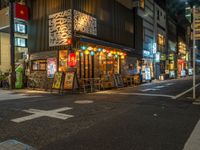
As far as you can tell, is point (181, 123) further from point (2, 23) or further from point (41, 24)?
point (2, 23)

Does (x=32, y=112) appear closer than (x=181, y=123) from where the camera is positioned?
No

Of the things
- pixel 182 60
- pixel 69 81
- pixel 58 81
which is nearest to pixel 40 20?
pixel 58 81

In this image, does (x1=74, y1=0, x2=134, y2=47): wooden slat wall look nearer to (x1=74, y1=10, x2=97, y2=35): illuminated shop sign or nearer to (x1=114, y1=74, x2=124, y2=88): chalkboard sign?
(x1=74, y1=10, x2=97, y2=35): illuminated shop sign

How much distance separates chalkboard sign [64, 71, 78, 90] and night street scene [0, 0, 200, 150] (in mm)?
71

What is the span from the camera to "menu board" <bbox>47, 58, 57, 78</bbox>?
18.3m

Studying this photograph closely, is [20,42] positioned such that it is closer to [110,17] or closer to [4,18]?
[4,18]

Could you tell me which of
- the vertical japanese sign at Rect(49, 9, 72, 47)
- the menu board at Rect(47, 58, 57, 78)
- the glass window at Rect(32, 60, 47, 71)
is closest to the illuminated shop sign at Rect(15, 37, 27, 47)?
the glass window at Rect(32, 60, 47, 71)

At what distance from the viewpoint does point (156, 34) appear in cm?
3753

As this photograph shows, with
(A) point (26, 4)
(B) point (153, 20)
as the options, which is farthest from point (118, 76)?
(B) point (153, 20)

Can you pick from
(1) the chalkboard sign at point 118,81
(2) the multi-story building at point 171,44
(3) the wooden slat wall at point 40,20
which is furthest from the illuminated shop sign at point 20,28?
(2) the multi-story building at point 171,44

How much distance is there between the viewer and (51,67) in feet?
61.0

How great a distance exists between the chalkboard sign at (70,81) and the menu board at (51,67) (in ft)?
10.1

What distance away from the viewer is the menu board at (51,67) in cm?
1828

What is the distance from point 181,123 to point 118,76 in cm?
1309
